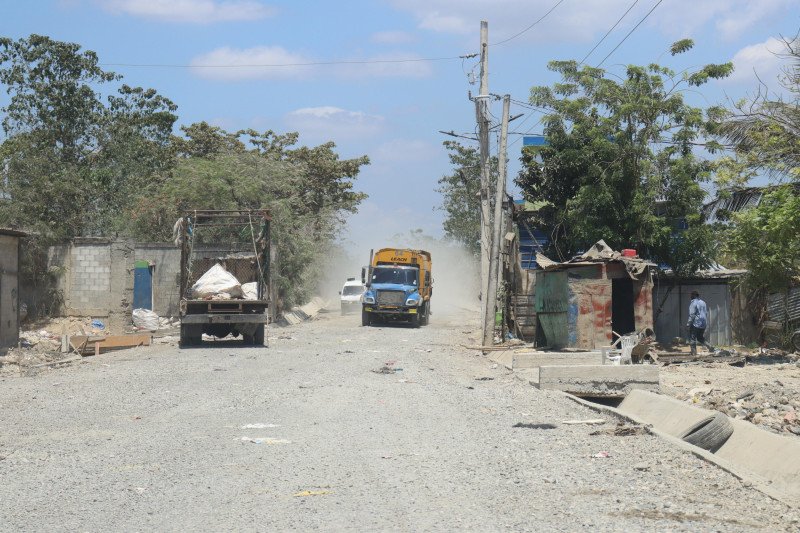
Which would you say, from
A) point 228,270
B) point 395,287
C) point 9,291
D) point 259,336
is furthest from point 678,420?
point 395,287

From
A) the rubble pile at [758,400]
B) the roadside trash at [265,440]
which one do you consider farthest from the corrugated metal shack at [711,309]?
the roadside trash at [265,440]

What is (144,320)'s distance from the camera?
1260 inches

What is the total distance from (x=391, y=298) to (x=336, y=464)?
84.9 ft

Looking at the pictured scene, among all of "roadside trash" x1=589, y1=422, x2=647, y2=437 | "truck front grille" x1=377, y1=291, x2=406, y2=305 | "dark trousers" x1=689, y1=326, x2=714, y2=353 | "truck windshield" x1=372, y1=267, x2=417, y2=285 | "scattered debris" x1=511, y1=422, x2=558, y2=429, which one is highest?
"truck windshield" x1=372, y1=267, x2=417, y2=285

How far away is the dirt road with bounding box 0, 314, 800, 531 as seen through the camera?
20.3 ft

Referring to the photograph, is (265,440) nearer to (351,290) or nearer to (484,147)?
(484,147)

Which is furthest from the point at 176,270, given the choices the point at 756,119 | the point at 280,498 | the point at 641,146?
the point at 280,498

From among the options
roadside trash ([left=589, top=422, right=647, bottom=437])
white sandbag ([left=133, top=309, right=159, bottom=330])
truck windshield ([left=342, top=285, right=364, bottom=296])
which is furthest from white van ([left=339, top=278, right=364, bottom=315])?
roadside trash ([left=589, top=422, right=647, bottom=437])

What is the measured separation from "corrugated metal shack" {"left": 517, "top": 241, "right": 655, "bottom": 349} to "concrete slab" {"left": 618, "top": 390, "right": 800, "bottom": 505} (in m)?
8.85

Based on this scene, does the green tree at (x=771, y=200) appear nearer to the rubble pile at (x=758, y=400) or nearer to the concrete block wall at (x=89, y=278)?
the rubble pile at (x=758, y=400)

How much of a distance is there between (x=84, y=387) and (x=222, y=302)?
7558 millimetres

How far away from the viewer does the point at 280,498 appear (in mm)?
6664

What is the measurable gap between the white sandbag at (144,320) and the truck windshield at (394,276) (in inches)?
335

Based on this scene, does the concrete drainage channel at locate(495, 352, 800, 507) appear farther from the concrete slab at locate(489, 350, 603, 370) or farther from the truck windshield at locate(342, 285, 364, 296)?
the truck windshield at locate(342, 285, 364, 296)
